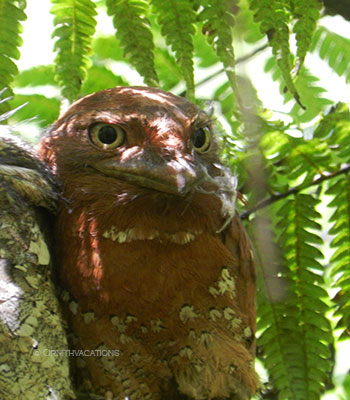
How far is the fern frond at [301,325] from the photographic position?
2586mm

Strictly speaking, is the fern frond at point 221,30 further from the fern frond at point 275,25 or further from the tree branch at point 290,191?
the tree branch at point 290,191

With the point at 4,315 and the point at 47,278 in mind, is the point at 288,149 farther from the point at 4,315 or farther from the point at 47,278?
the point at 4,315

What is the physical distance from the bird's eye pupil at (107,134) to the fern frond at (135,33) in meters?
0.22

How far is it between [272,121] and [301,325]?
0.80 metres

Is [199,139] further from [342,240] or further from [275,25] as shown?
[342,240]

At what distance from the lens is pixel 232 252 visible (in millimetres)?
2348

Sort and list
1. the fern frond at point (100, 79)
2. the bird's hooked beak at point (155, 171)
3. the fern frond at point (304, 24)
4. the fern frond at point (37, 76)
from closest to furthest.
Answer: the bird's hooked beak at point (155, 171) → the fern frond at point (304, 24) → the fern frond at point (100, 79) → the fern frond at point (37, 76)

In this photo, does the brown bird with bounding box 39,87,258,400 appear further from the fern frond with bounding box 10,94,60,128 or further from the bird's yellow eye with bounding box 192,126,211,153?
the fern frond with bounding box 10,94,60,128

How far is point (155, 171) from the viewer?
6.72 ft

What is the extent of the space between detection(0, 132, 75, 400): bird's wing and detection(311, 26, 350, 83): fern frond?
5.10 feet

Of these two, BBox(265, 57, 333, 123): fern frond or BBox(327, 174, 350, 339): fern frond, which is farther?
BBox(265, 57, 333, 123): fern frond

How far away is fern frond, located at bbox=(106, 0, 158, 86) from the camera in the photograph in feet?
7.53

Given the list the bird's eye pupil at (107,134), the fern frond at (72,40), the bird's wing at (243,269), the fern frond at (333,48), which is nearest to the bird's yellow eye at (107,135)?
the bird's eye pupil at (107,134)

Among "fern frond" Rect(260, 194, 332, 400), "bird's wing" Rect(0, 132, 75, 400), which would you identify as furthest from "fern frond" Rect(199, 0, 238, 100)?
"fern frond" Rect(260, 194, 332, 400)
